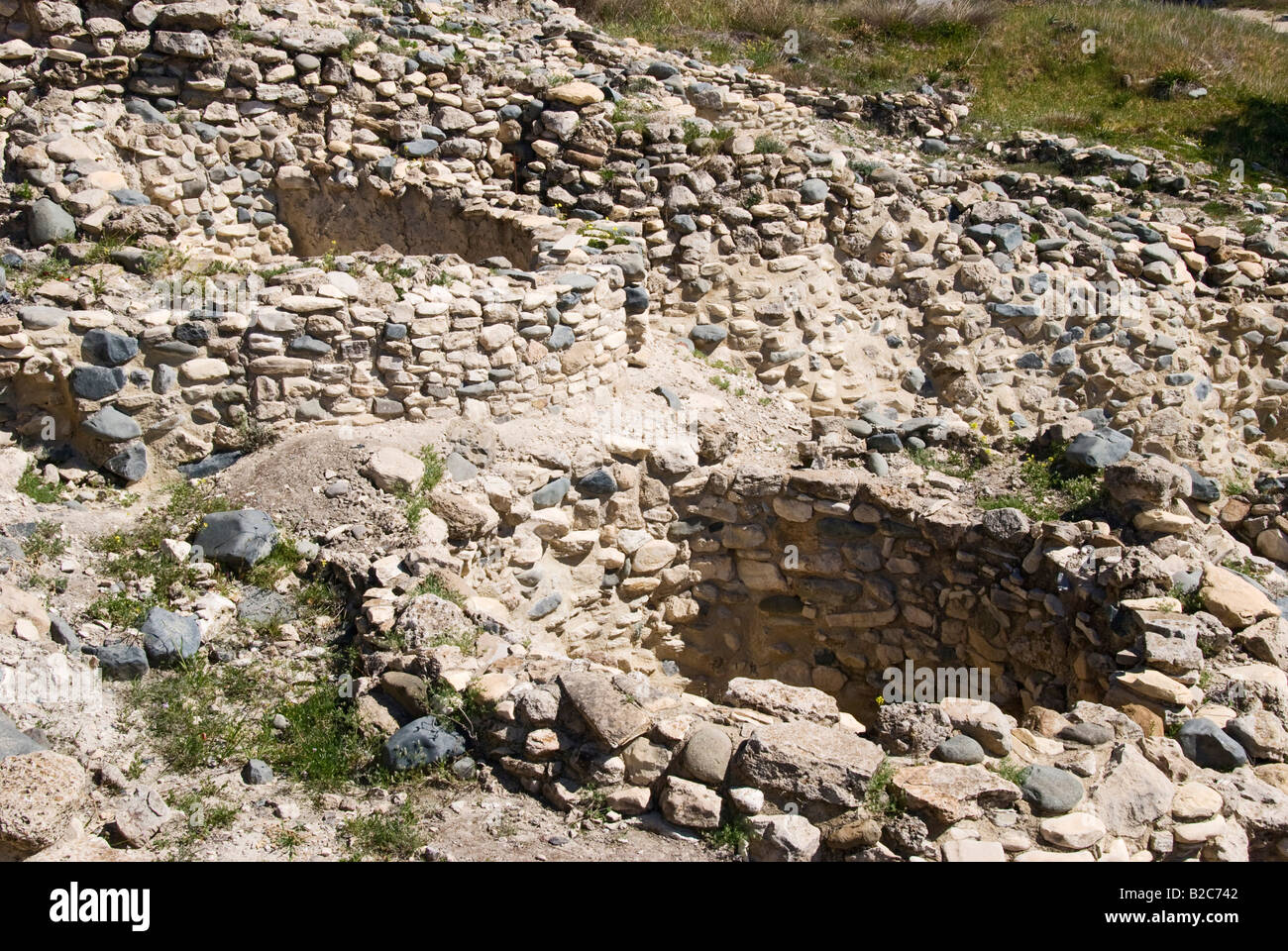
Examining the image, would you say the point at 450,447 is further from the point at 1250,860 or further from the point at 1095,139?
the point at 1095,139

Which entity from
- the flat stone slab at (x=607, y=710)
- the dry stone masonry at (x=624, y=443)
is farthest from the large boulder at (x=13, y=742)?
the flat stone slab at (x=607, y=710)

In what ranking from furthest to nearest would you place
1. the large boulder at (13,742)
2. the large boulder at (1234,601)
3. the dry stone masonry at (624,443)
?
the large boulder at (1234,601) < the dry stone masonry at (624,443) < the large boulder at (13,742)

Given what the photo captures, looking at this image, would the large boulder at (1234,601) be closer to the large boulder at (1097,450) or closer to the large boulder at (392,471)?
the large boulder at (1097,450)

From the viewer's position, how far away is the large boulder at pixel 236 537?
5840 millimetres

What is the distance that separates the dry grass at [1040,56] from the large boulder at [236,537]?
27.6 feet

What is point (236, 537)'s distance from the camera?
589 cm

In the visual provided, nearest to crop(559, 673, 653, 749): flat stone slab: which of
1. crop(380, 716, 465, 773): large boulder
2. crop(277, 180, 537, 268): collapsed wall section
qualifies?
crop(380, 716, 465, 773): large boulder

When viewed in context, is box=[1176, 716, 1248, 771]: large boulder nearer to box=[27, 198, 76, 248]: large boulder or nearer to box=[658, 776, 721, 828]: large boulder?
box=[658, 776, 721, 828]: large boulder

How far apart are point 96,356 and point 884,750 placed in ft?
16.8

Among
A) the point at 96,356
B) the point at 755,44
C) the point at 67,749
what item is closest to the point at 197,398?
the point at 96,356

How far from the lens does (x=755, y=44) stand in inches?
519

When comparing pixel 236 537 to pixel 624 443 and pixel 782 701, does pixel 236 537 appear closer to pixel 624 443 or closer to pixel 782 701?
pixel 624 443

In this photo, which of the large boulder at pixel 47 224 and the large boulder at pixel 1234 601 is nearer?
the large boulder at pixel 1234 601

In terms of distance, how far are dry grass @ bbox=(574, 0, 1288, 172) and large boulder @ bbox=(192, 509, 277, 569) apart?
8411 millimetres
